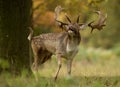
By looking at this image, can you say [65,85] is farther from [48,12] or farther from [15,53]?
[48,12]

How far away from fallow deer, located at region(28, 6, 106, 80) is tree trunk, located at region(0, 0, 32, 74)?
34.7 inches

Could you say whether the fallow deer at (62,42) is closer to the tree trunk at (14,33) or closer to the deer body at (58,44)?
the deer body at (58,44)

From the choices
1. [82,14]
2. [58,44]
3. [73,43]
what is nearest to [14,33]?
[58,44]

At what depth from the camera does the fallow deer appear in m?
12.7

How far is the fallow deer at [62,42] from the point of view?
12.7 m

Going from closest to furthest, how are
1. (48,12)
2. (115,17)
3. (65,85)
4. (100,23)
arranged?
(65,85) → (100,23) → (48,12) → (115,17)

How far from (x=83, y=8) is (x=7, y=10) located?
17.9ft

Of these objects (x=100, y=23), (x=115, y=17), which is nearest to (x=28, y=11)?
(x=100, y=23)

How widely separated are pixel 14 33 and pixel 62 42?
2199mm

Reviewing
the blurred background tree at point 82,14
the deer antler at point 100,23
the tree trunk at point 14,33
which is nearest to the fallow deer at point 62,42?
the deer antler at point 100,23

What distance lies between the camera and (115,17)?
42188 mm

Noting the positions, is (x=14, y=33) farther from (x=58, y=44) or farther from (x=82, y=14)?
(x=82, y=14)

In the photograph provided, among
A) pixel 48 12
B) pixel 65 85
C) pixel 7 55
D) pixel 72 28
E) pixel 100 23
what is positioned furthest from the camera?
pixel 48 12

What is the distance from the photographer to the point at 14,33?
1513 cm
